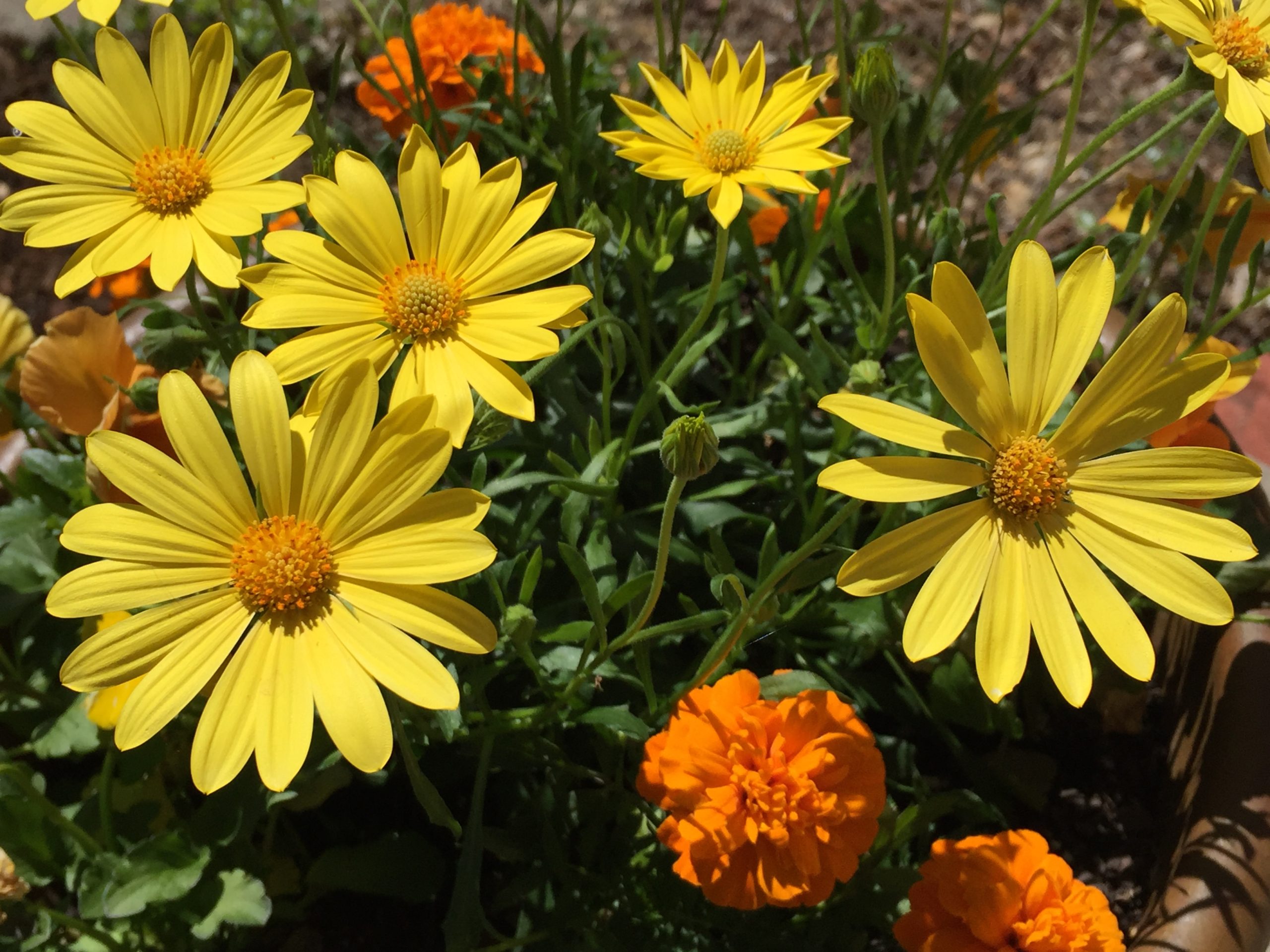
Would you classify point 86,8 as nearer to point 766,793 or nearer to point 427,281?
point 427,281

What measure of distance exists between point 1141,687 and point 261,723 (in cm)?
100

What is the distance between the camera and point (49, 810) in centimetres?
101

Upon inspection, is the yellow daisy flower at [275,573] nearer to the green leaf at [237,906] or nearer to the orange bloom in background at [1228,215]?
the green leaf at [237,906]

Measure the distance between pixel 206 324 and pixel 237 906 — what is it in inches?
23.1

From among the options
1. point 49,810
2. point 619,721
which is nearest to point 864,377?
point 619,721

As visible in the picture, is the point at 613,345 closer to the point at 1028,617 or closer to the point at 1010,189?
the point at 1028,617

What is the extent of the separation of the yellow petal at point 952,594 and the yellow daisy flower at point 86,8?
Result: 75 cm

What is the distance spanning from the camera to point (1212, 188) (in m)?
1.36

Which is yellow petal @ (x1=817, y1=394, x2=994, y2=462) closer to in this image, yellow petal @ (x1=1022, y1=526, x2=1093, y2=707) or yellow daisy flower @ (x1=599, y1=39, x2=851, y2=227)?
yellow petal @ (x1=1022, y1=526, x2=1093, y2=707)

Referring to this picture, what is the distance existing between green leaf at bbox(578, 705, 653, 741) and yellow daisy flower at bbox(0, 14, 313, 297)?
529 mm

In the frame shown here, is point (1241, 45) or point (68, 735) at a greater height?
point (1241, 45)

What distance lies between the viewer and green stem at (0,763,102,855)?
0.95 meters

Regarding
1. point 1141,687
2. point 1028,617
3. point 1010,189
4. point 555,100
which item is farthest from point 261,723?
point 1010,189

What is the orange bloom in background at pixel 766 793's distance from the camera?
864 millimetres
